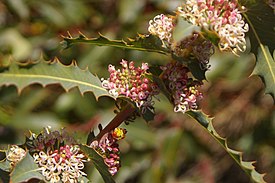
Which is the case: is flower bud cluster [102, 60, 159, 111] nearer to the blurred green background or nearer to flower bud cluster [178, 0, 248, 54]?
flower bud cluster [178, 0, 248, 54]

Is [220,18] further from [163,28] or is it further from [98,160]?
[98,160]

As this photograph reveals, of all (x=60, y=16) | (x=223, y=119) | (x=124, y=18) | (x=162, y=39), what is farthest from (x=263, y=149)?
(x=162, y=39)

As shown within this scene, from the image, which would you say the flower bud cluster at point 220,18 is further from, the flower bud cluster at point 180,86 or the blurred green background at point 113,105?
the blurred green background at point 113,105

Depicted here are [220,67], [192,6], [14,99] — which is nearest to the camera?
[192,6]

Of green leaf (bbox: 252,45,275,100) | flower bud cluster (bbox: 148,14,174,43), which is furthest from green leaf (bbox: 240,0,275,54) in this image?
flower bud cluster (bbox: 148,14,174,43)

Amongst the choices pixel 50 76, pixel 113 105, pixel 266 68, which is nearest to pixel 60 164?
pixel 50 76

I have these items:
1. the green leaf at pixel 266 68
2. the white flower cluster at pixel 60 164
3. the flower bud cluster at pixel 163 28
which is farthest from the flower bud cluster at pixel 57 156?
the green leaf at pixel 266 68

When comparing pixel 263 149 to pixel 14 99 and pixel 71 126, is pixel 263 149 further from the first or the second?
pixel 14 99
